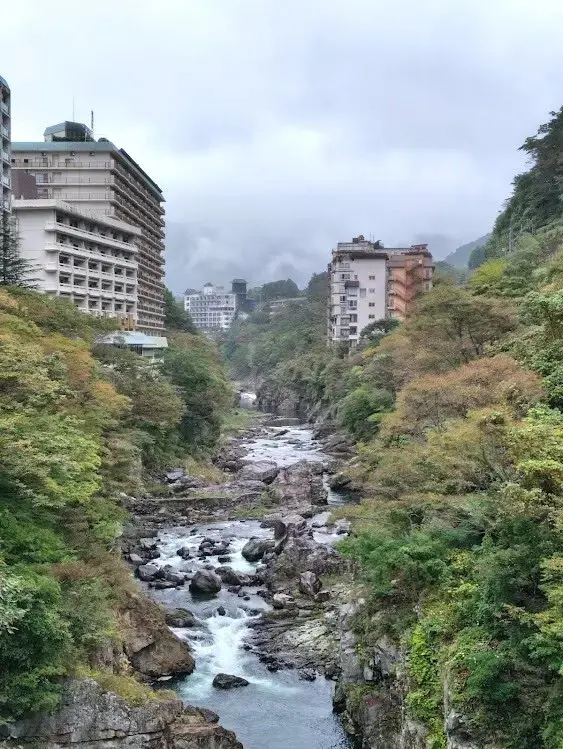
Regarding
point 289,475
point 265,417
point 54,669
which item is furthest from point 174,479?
point 265,417

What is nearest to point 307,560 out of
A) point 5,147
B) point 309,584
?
point 309,584

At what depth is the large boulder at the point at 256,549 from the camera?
32.9m

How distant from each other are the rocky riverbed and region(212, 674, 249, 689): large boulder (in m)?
0.04

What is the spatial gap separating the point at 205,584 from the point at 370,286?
59647 mm

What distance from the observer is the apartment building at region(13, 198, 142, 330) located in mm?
55281

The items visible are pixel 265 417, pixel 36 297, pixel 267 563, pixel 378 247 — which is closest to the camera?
pixel 267 563

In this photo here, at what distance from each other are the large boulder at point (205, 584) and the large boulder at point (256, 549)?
12.4ft

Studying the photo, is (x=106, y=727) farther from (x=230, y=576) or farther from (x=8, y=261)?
(x=8, y=261)

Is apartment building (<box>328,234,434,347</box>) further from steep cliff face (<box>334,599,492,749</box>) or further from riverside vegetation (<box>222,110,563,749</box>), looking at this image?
steep cliff face (<box>334,599,492,749</box>)

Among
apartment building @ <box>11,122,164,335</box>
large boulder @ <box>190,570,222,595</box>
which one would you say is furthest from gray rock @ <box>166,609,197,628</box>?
apartment building @ <box>11,122,164,335</box>

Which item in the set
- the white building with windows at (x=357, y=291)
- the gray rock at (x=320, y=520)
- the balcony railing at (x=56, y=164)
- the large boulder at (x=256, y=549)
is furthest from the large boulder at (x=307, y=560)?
the white building with windows at (x=357, y=291)

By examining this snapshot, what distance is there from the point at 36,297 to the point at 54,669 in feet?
84.1

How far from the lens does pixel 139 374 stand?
42.4m

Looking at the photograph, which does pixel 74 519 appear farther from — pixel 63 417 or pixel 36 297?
pixel 36 297
